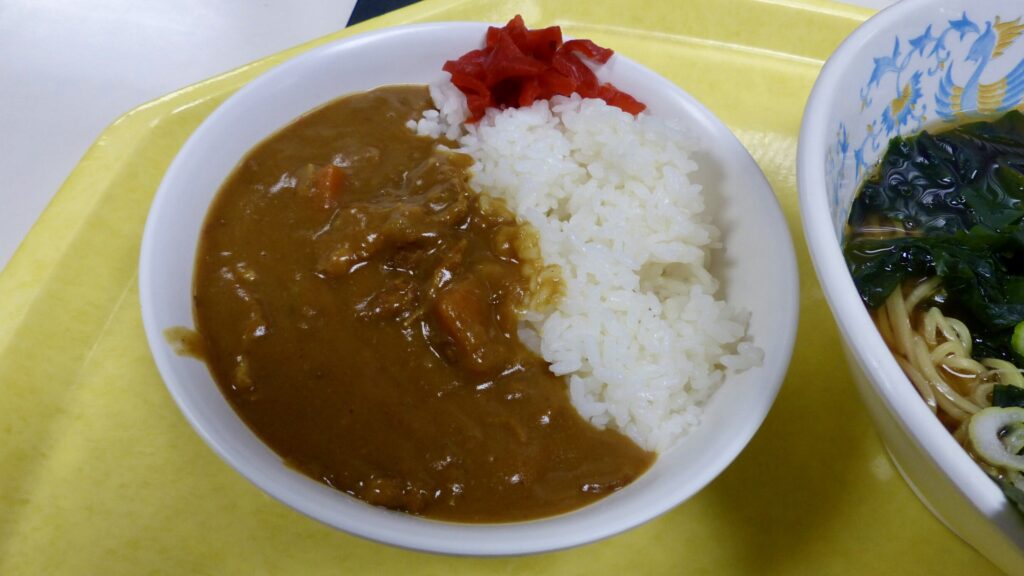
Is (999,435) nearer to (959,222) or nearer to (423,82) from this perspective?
(959,222)

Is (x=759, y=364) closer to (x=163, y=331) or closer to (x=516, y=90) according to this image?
(x=516, y=90)

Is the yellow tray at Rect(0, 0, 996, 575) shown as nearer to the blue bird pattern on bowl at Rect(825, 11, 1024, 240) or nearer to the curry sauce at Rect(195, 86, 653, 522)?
the curry sauce at Rect(195, 86, 653, 522)

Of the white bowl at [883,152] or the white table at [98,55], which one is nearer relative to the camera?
the white bowl at [883,152]

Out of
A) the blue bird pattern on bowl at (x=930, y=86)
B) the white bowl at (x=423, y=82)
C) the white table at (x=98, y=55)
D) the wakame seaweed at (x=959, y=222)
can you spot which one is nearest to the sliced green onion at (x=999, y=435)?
the wakame seaweed at (x=959, y=222)

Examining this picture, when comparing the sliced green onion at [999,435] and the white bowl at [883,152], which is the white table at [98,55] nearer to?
the white bowl at [883,152]

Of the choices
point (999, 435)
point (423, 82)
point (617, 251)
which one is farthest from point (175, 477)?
point (999, 435)

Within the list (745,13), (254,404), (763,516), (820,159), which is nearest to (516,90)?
(745,13)

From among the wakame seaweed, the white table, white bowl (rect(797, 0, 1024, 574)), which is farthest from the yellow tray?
the white table
